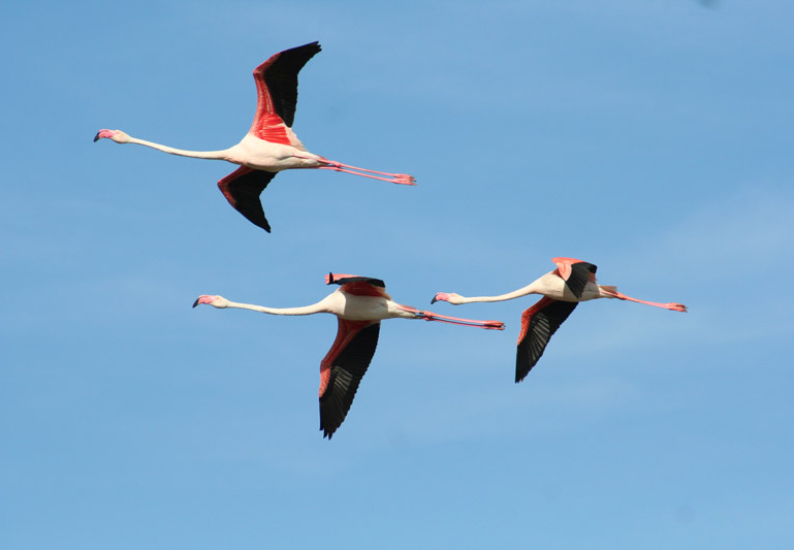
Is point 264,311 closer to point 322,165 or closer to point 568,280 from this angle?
point 322,165

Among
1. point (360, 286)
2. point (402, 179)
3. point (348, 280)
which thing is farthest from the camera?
point (402, 179)

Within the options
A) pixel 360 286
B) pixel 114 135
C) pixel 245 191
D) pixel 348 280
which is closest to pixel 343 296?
pixel 360 286

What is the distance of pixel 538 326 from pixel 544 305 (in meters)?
0.47

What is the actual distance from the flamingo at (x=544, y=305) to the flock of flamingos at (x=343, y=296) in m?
0.02

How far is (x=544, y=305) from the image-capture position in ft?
135

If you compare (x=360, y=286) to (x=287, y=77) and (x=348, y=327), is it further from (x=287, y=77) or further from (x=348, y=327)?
(x=287, y=77)

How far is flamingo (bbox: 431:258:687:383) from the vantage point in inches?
1585

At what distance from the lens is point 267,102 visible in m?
39.8

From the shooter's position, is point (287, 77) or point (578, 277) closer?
point (578, 277)

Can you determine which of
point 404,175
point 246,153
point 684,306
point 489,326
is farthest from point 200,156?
point 684,306

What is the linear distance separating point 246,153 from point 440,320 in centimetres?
526

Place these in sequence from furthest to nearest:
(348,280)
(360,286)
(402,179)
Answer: (402,179) < (360,286) < (348,280)

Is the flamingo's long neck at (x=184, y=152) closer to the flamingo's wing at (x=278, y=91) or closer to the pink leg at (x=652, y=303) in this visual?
the flamingo's wing at (x=278, y=91)

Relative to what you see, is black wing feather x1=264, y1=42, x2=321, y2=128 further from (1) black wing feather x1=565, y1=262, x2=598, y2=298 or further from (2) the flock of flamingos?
(1) black wing feather x1=565, y1=262, x2=598, y2=298
